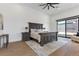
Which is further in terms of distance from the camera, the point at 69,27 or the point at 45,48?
the point at 69,27

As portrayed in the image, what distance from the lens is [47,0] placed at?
6.63ft

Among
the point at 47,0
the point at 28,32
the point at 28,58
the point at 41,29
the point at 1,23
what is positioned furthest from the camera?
the point at 41,29

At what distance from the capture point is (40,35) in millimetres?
4742

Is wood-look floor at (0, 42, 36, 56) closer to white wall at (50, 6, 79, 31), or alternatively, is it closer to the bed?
the bed

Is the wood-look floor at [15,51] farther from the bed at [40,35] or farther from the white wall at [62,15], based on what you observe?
the white wall at [62,15]

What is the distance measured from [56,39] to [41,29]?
1888 mm

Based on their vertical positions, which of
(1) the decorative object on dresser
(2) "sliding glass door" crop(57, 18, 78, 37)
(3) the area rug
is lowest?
(3) the area rug

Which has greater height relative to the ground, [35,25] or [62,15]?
[62,15]

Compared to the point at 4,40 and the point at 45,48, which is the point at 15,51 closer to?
the point at 4,40

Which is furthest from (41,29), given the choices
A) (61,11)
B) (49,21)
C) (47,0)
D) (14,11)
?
(47,0)

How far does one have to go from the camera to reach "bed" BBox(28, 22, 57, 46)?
478 centimetres

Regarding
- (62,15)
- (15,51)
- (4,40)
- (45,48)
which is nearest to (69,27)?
(62,15)

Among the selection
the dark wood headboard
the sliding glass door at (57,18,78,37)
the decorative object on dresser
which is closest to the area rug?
the sliding glass door at (57,18,78,37)

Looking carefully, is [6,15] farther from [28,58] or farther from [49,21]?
[49,21]
